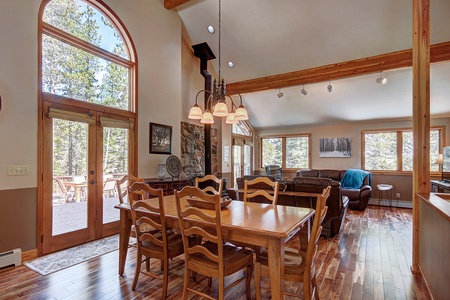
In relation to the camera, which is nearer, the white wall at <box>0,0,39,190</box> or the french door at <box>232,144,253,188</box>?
the white wall at <box>0,0,39,190</box>

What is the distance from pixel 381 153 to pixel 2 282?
8.13m

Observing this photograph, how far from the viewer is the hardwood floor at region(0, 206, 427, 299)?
2250mm

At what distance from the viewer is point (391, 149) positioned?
6727 mm

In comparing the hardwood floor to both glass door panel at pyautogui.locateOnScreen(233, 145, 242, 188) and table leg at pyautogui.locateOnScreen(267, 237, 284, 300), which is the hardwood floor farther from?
glass door panel at pyautogui.locateOnScreen(233, 145, 242, 188)

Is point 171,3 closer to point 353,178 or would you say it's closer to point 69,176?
point 69,176

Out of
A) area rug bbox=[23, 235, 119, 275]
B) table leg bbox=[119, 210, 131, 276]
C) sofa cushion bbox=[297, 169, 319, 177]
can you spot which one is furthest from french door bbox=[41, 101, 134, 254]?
sofa cushion bbox=[297, 169, 319, 177]

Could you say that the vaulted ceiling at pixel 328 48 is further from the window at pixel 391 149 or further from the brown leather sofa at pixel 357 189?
the brown leather sofa at pixel 357 189

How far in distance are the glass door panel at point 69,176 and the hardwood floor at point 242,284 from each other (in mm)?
734

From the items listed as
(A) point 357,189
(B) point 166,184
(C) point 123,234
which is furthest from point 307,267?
(A) point 357,189

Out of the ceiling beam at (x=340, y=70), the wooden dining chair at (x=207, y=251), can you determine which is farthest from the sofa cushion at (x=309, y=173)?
the wooden dining chair at (x=207, y=251)

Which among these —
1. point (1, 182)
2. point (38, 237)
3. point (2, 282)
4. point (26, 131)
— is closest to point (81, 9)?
point (26, 131)

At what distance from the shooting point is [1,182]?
2758 mm

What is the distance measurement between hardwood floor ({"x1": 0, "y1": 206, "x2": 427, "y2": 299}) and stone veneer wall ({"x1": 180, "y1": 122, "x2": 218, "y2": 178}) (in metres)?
2.66

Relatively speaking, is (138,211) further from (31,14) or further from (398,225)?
(398,225)
